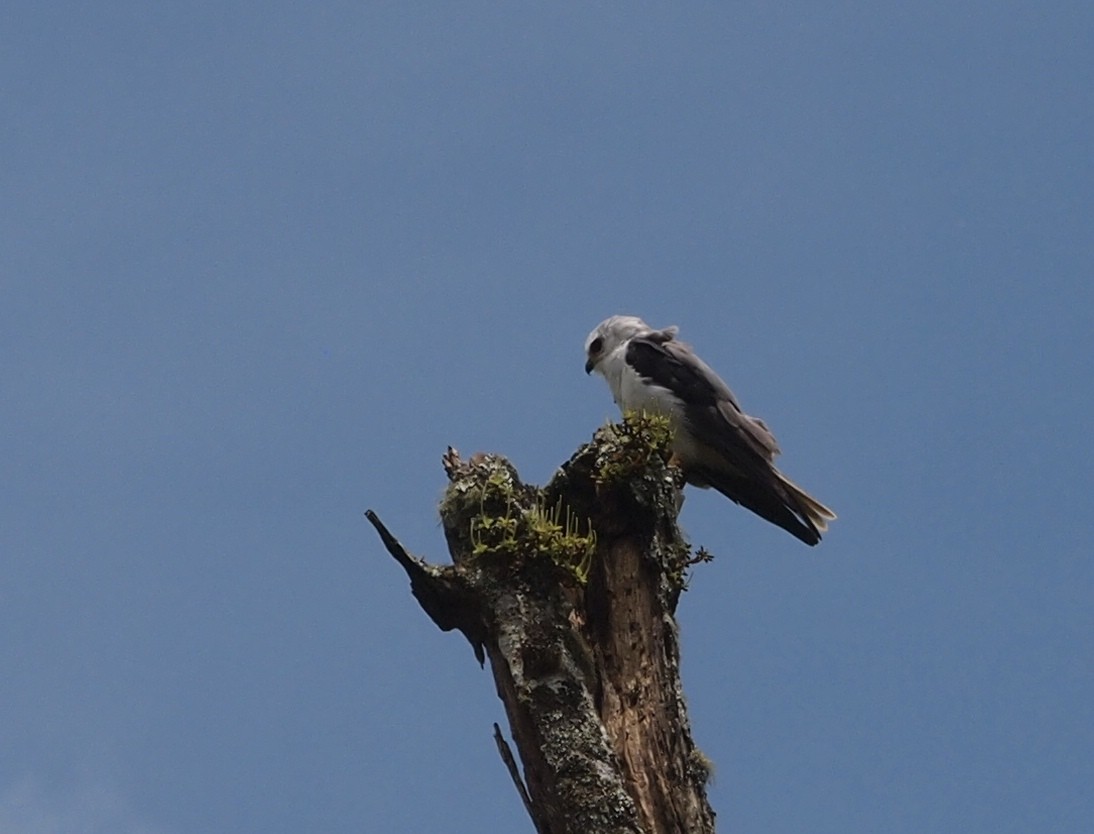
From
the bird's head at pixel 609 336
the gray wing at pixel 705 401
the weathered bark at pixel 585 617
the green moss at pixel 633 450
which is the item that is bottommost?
the weathered bark at pixel 585 617

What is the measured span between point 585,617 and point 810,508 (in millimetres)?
4211

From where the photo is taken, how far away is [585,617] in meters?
7.39

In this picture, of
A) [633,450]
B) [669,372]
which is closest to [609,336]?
[669,372]

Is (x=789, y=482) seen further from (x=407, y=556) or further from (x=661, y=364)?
(x=407, y=556)

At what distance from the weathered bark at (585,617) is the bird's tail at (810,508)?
11.1ft

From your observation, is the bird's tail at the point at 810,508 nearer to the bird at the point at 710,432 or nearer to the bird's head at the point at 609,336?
the bird at the point at 710,432

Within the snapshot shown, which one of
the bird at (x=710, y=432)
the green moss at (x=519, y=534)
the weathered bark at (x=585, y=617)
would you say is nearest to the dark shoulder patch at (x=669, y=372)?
the bird at (x=710, y=432)

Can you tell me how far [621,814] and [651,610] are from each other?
1188mm

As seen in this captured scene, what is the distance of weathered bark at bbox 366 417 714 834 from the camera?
21.5 feet

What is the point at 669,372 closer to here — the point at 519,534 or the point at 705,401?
the point at 705,401

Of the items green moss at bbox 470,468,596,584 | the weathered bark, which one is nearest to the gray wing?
the weathered bark

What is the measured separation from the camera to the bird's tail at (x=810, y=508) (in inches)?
439

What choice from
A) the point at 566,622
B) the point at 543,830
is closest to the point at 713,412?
the point at 566,622

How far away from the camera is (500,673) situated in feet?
23.1
